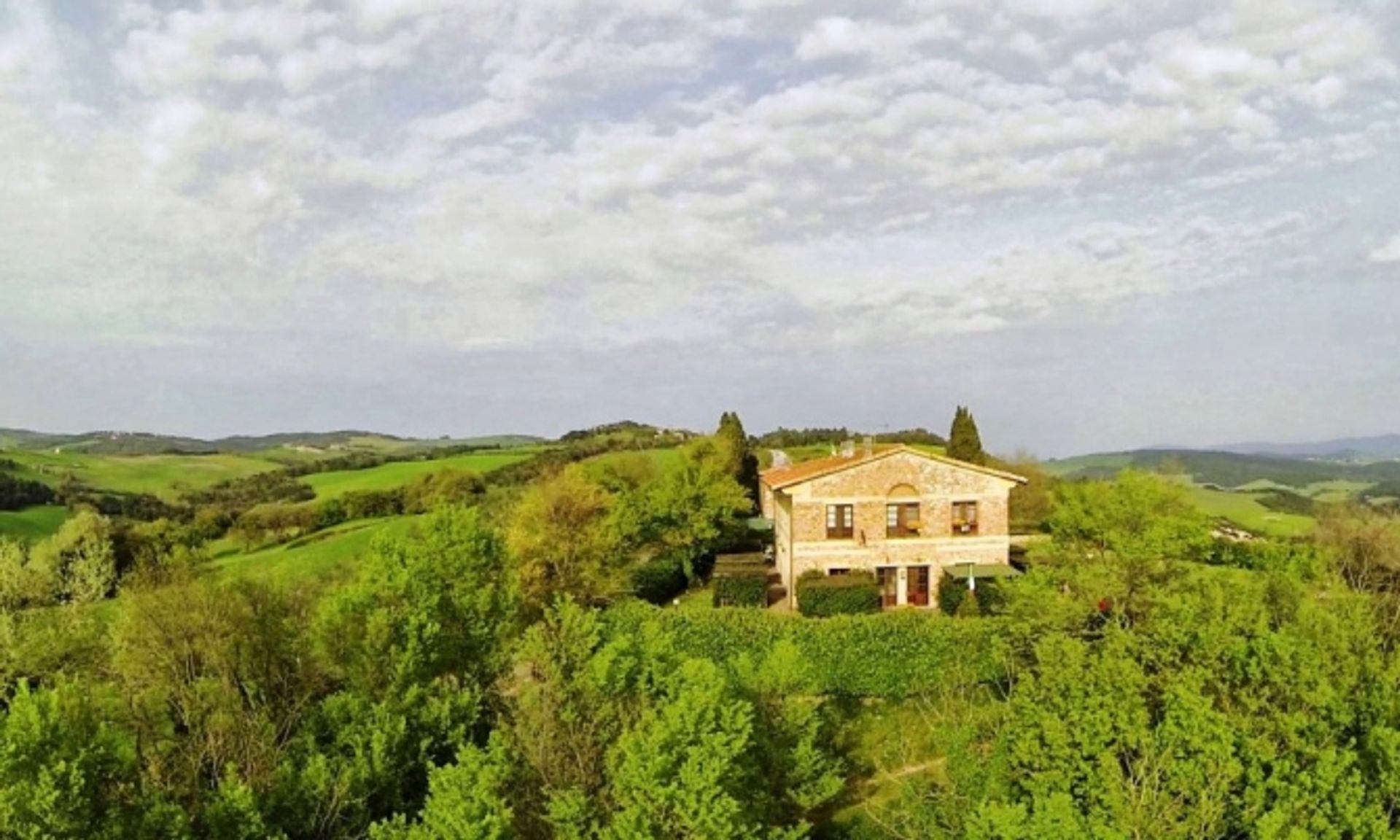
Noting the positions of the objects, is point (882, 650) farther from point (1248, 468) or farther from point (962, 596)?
point (1248, 468)

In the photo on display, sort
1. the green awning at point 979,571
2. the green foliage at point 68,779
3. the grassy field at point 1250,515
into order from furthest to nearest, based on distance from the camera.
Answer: the grassy field at point 1250,515
the green awning at point 979,571
the green foliage at point 68,779

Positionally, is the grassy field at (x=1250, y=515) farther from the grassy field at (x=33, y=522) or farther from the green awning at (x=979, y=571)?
the grassy field at (x=33, y=522)

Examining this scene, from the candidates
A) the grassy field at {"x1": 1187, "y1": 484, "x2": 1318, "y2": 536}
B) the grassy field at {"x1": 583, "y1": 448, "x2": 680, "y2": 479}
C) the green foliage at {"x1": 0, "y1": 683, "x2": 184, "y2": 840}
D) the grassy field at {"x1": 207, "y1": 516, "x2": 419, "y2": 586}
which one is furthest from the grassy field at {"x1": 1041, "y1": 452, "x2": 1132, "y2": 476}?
the green foliage at {"x1": 0, "y1": 683, "x2": 184, "y2": 840}

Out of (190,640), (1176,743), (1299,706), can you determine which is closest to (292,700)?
(190,640)

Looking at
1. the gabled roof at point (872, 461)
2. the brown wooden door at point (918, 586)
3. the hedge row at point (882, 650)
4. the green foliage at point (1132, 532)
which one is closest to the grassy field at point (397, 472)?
the gabled roof at point (872, 461)

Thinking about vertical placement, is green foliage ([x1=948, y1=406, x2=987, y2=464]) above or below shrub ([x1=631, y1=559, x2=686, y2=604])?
above

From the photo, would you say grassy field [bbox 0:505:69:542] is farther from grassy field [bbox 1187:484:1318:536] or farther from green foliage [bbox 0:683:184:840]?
grassy field [bbox 1187:484:1318:536]

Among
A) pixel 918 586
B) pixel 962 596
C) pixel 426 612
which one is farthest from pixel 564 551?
pixel 962 596
